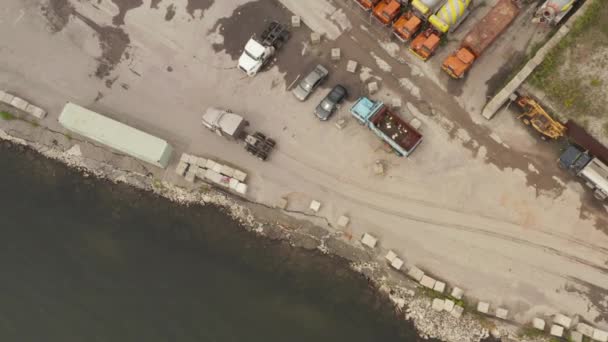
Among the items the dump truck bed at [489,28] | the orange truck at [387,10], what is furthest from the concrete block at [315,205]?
the dump truck bed at [489,28]

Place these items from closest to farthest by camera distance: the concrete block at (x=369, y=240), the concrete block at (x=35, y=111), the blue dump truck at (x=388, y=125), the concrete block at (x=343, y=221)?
the concrete block at (x=369, y=240), the blue dump truck at (x=388, y=125), the concrete block at (x=343, y=221), the concrete block at (x=35, y=111)

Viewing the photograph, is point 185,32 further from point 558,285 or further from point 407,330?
point 558,285

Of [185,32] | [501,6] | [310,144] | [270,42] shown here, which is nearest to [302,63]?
[270,42]

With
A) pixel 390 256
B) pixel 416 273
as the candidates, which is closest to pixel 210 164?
pixel 390 256

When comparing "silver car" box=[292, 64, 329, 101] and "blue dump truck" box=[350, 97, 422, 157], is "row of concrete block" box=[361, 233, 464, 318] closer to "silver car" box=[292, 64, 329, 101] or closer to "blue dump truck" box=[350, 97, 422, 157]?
"blue dump truck" box=[350, 97, 422, 157]

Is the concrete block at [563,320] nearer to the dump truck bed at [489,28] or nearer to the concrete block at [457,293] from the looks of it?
the concrete block at [457,293]

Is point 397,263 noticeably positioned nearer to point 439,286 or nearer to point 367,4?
point 439,286
